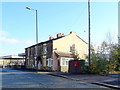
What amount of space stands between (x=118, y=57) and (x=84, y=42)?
18304 mm

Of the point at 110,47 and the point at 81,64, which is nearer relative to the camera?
the point at 81,64

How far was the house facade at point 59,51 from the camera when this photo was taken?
123 ft

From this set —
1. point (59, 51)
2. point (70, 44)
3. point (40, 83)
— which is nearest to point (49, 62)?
point (59, 51)

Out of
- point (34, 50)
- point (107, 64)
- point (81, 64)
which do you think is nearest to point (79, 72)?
point (81, 64)

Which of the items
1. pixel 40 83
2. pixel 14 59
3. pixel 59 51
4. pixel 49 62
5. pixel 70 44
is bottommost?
pixel 40 83

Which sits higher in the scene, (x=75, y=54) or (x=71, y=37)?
(x=71, y=37)

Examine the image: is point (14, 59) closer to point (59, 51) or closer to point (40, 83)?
point (59, 51)

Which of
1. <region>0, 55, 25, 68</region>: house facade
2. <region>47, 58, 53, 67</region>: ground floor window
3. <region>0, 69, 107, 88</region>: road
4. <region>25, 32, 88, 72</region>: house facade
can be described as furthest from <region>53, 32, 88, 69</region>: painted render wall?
<region>0, 55, 25, 68</region>: house facade

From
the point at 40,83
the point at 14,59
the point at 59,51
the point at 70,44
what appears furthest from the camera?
the point at 14,59

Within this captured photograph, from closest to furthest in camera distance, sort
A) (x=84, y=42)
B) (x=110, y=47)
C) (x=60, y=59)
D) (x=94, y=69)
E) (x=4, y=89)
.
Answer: (x=4, y=89) < (x=94, y=69) < (x=110, y=47) < (x=60, y=59) < (x=84, y=42)

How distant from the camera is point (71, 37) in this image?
139 ft

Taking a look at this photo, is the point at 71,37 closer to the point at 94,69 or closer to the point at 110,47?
the point at 110,47

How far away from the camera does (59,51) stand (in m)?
39.3

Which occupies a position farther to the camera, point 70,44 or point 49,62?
point 70,44
